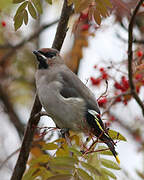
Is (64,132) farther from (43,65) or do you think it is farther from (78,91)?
(43,65)

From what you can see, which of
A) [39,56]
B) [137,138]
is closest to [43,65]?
[39,56]

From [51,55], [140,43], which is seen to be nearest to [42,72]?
[51,55]

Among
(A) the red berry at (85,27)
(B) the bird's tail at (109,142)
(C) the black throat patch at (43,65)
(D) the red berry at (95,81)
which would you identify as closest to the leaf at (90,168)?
(B) the bird's tail at (109,142)

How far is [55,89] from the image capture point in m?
4.26

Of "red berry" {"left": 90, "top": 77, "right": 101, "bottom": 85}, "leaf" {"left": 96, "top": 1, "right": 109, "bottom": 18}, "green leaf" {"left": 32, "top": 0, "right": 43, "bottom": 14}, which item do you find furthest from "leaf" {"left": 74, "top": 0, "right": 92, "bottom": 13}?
"red berry" {"left": 90, "top": 77, "right": 101, "bottom": 85}

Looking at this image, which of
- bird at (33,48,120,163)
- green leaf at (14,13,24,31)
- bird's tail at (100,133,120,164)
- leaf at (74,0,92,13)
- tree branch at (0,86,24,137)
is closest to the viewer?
leaf at (74,0,92,13)

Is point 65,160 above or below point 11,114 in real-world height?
above

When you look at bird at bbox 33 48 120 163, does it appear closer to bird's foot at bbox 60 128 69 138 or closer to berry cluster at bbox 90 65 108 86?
bird's foot at bbox 60 128 69 138

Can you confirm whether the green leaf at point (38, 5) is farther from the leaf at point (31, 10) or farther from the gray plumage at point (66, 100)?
the gray plumage at point (66, 100)

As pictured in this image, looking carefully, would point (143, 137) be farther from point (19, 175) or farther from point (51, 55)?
point (19, 175)

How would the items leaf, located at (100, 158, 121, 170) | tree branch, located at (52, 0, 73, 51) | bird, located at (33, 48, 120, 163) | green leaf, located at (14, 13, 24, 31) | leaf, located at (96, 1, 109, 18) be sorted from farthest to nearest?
bird, located at (33, 48, 120, 163) → tree branch, located at (52, 0, 73, 51) → leaf, located at (100, 158, 121, 170) → green leaf, located at (14, 13, 24, 31) → leaf, located at (96, 1, 109, 18)

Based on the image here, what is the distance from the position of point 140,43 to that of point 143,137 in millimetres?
2592

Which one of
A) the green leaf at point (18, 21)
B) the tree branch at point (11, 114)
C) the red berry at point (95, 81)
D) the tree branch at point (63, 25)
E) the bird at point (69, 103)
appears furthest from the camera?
the tree branch at point (11, 114)

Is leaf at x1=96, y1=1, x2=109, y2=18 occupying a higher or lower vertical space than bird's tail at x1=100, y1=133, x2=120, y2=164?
higher
